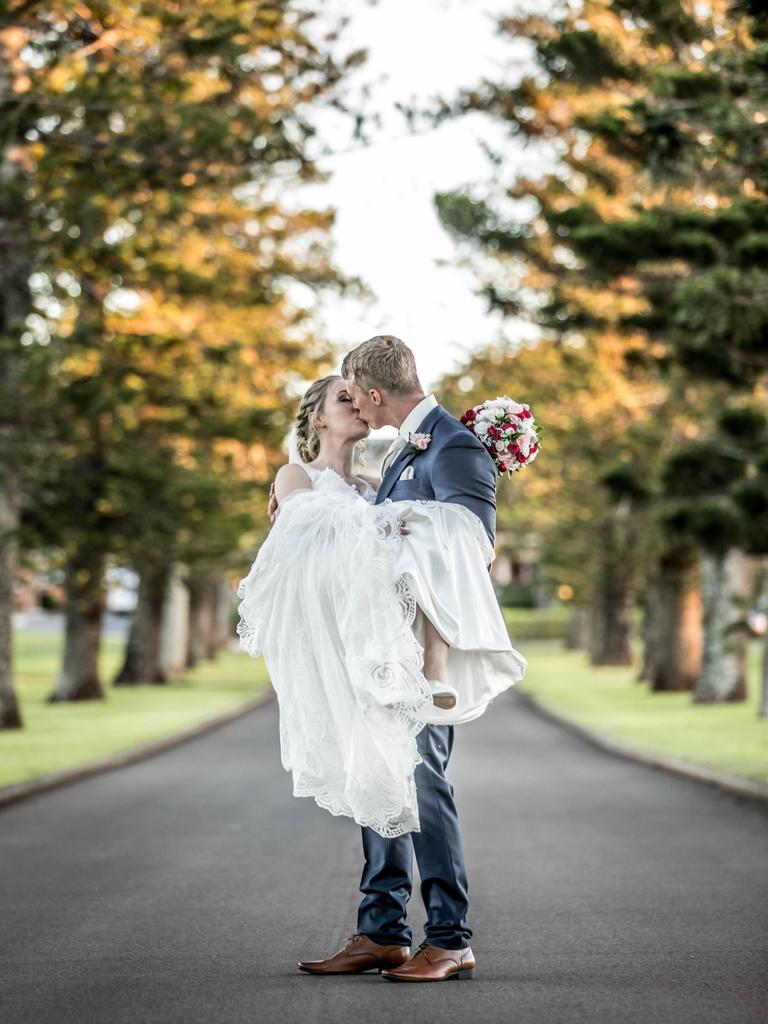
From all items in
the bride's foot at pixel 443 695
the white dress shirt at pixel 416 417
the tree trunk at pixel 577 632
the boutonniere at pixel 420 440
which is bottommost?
the tree trunk at pixel 577 632

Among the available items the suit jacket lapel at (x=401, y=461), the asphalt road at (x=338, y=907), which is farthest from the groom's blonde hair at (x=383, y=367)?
the asphalt road at (x=338, y=907)

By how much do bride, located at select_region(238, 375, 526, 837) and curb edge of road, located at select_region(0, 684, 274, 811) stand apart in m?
7.89

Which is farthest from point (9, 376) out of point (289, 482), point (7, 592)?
point (289, 482)

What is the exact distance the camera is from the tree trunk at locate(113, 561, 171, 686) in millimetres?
39656

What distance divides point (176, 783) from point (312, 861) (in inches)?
240

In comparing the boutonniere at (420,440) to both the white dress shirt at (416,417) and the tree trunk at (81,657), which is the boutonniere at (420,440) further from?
the tree trunk at (81,657)

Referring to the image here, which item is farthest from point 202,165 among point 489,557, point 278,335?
point 278,335

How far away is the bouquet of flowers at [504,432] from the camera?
6344 millimetres

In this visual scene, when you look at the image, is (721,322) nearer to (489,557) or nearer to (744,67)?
(744,67)

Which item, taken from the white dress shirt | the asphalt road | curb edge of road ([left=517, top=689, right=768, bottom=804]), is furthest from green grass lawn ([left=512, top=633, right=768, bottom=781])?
the white dress shirt

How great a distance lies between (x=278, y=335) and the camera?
32.6 m

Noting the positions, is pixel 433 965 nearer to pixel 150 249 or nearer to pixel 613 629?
pixel 150 249

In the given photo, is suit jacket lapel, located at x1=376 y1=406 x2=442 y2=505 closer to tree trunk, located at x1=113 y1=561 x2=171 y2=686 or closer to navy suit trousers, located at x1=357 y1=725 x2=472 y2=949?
navy suit trousers, located at x1=357 y1=725 x2=472 y2=949

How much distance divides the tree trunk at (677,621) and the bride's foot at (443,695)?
30036 millimetres
